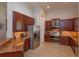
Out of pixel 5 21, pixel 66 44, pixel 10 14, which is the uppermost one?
pixel 10 14

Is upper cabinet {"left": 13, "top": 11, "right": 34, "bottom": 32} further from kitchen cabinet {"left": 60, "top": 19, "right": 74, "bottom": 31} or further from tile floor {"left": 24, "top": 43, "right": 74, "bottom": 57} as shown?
kitchen cabinet {"left": 60, "top": 19, "right": 74, "bottom": 31}

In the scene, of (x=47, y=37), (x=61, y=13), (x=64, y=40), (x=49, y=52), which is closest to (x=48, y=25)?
(x=47, y=37)

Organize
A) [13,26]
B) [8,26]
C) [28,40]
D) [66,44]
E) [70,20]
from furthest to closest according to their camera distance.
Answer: [70,20], [66,44], [28,40], [13,26], [8,26]

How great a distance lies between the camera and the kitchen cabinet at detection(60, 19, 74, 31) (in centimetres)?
584

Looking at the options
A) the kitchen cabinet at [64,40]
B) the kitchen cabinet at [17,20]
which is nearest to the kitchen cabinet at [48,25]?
the kitchen cabinet at [64,40]

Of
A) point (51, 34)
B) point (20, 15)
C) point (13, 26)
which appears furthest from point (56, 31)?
point (13, 26)

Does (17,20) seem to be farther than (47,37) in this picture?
No

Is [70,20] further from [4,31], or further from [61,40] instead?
[4,31]

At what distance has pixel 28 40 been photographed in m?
4.65

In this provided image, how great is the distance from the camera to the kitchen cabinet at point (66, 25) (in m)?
5.84

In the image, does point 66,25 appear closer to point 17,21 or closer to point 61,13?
point 61,13

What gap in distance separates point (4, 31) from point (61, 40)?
3.36m

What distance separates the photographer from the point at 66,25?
5.98 metres

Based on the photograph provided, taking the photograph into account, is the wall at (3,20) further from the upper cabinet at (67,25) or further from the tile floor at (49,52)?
the upper cabinet at (67,25)
